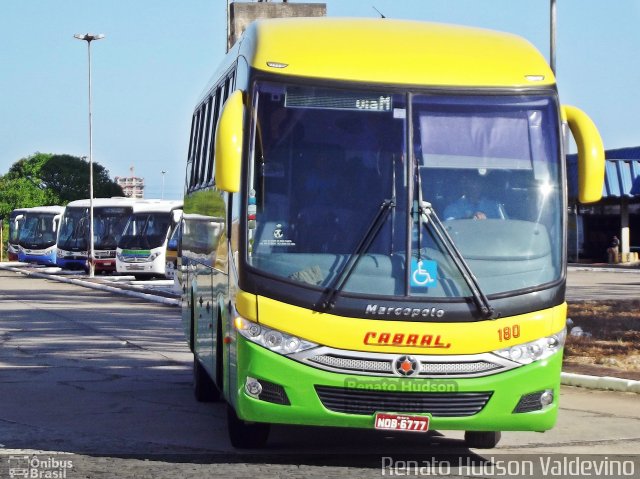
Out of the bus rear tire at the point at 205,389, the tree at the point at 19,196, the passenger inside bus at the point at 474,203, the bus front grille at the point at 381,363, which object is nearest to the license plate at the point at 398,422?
the bus front grille at the point at 381,363

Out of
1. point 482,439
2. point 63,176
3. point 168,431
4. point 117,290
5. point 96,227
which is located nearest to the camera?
point 482,439

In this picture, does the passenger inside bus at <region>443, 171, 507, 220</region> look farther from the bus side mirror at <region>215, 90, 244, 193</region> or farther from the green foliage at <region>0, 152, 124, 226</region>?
the green foliage at <region>0, 152, 124, 226</region>

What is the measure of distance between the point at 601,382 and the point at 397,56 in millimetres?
6439

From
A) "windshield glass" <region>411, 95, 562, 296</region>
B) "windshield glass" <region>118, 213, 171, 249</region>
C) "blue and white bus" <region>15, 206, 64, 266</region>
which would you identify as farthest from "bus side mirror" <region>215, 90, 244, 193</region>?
"blue and white bus" <region>15, 206, 64, 266</region>

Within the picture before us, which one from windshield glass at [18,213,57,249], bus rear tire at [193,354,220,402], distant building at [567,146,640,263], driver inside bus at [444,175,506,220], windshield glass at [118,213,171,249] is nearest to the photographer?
driver inside bus at [444,175,506,220]

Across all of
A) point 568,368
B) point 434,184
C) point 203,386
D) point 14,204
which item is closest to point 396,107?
point 434,184

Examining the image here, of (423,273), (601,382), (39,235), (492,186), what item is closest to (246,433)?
(423,273)

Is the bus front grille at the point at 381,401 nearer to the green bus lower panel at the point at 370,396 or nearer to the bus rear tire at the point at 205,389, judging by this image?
the green bus lower panel at the point at 370,396

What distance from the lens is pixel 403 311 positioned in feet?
28.1

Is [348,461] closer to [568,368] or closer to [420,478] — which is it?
[420,478]

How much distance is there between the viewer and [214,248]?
10.8 m

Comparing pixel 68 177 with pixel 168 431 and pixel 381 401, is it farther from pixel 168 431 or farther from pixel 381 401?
pixel 381 401

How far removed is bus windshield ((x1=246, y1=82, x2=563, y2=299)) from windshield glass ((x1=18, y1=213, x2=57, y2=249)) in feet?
200

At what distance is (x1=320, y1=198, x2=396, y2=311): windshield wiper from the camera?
861 centimetres
